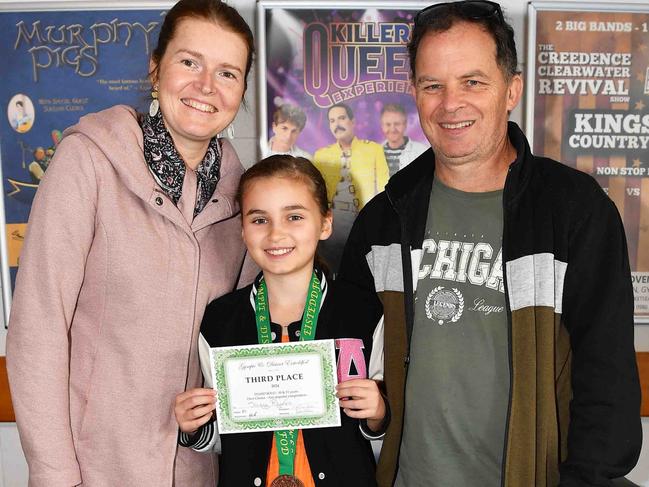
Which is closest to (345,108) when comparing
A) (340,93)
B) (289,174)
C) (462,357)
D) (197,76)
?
(340,93)

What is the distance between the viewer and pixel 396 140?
9.54 feet

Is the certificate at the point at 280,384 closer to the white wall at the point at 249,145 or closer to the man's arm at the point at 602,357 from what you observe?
the man's arm at the point at 602,357

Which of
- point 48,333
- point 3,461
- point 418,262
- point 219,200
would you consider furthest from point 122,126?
point 3,461

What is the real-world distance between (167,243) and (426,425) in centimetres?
97

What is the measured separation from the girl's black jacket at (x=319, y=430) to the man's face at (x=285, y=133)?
1180 millimetres

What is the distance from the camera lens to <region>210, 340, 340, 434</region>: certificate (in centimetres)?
170

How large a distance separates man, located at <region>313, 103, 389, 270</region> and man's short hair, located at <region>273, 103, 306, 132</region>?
140 mm

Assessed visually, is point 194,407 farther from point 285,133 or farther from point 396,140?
point 396,140

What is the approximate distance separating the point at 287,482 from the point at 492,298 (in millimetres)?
808

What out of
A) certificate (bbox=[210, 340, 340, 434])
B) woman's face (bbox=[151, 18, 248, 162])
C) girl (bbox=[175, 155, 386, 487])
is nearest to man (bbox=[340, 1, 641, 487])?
girl (bbox=[175, 155, 386, 487])

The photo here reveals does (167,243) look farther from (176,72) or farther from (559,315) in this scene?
(559,315)

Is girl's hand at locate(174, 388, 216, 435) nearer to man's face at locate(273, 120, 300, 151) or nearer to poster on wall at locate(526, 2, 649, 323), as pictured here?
man's face at locate(273, 120, 300, 151)

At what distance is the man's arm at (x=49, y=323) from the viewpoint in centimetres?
157

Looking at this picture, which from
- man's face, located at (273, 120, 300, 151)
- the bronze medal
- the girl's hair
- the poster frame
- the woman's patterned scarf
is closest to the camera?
the bronze medal
